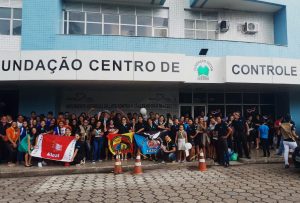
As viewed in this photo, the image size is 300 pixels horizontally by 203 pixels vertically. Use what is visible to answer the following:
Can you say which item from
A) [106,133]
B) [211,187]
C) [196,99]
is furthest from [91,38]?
[211,187]

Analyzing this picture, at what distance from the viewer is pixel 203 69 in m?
11.9

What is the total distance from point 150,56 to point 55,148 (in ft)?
16.7

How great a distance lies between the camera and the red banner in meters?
9.15

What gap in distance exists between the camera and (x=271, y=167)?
28.9ft

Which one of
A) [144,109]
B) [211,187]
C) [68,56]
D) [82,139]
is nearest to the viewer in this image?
[211,187]

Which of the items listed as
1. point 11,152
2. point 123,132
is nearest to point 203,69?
point 123,132

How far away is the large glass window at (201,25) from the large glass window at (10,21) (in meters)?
8.37

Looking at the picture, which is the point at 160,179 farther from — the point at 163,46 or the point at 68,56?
the point at 163,46

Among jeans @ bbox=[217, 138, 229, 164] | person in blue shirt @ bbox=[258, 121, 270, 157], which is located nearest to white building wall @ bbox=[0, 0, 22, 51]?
→ jeans @ bbox=[217, 138, 229, 164]

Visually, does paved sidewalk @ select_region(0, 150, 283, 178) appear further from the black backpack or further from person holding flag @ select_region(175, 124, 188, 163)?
the black backpack

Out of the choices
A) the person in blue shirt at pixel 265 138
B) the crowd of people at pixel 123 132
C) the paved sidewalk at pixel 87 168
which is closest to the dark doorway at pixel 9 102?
the crowd of people at pixel 123 132

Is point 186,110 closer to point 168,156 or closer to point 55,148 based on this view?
point 168,156

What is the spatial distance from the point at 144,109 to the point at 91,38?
4094 millimetres

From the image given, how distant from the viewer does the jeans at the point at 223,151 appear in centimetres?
909
